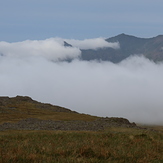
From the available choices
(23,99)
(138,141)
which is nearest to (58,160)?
(138,141)

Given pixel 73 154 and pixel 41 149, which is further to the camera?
pixel 41 149

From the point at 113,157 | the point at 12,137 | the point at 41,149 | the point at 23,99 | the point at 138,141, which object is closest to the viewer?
the point at 113,157

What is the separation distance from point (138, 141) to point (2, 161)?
1198 cm

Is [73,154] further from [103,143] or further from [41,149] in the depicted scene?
[103,143]

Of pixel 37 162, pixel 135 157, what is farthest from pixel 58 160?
pixel 135 157

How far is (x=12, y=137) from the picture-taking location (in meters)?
23.5

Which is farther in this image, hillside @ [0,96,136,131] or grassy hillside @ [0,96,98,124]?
grassy hillside @ [0,96,98,124]

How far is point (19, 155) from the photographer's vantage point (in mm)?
13031

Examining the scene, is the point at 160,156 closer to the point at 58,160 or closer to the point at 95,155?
the point at 95,155

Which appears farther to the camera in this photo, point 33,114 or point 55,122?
point 33,114

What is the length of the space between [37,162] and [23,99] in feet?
430

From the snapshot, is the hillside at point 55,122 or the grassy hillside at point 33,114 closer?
the hillside at point 55,122

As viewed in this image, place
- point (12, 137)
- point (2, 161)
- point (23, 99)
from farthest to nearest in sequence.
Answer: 1. point (23, 99)
2. point (12, 137)
3. point (2, 161)

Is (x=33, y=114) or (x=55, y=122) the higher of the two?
(x=33, y=114)
